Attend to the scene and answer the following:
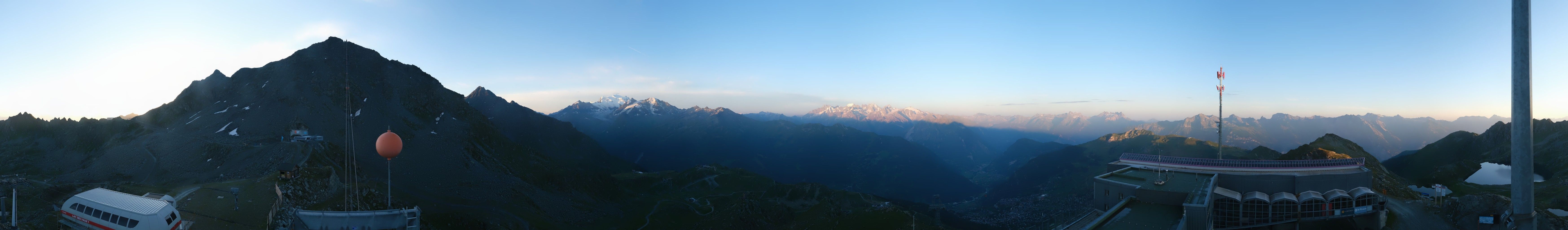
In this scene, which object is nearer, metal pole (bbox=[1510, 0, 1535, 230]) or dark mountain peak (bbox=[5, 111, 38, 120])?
metal pole (bbox=[1510, 0, 1535, 230])

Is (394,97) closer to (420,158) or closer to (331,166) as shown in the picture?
(420,158)

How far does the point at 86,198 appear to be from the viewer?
27562 millimetres

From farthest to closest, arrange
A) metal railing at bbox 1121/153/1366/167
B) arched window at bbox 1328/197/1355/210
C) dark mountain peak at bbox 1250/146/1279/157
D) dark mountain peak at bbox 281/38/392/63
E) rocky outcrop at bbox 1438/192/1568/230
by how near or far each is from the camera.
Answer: dark mountain peak at bbox 1250/146/1279/157 < dark mountain peak at bbox 281/38/392/63 < metal railing at bbox 1121/153/1366/167 < arched window at bbox 1328/197/1355/210 < rocky outcrop at bbox 1438/192/1568/230

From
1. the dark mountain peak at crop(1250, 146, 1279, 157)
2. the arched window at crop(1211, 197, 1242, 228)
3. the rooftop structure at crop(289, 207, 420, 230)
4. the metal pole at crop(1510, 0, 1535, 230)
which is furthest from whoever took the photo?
the dark mountain peak at crop(1250, 146, 1279, 157)

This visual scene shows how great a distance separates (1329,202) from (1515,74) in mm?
38266

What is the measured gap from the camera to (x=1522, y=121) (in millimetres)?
18375

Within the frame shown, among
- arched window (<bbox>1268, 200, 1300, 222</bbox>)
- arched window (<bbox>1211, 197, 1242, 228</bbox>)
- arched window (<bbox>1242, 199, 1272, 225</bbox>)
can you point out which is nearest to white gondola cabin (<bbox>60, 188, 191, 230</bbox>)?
arched window (<bbox>1211, 197, 1242, 228</bbox>)

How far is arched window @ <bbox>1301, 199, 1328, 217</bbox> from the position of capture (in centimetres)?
4694

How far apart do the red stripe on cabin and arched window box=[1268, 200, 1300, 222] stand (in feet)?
253

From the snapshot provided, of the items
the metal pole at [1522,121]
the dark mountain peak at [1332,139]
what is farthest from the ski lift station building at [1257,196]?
the dark mountain peak at [1332,139]

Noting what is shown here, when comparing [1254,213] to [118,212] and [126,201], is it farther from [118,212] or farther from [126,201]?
[126,201]

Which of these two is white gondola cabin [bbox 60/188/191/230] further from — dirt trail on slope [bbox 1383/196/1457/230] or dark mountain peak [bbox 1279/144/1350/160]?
dark mountain peak [bbox 1279/144/1350/160]

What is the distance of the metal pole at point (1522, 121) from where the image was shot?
1802cm

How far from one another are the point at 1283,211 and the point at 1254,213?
2534mm
